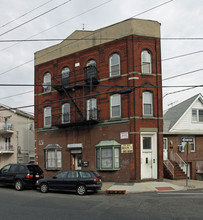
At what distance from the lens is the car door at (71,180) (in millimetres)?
15177

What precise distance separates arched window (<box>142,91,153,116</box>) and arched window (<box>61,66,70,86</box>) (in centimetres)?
688

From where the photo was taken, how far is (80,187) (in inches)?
591

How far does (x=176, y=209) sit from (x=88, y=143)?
1185 cm

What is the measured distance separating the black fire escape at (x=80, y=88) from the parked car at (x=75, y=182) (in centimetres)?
598

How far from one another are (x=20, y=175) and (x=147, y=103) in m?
9.79

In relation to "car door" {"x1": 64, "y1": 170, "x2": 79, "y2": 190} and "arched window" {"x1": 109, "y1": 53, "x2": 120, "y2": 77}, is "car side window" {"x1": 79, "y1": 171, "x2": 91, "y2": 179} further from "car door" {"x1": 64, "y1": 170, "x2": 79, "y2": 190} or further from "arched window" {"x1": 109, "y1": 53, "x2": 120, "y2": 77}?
"arched window" {"x1": 109, "y1": 53, "x2": 120, "y2": 77}

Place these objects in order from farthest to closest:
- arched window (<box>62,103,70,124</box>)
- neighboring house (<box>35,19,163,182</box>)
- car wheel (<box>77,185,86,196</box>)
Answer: arched window (<box>62,103,70,124</box>), neighboring house (<box>35,19,163,182</box>), car wheel (<box>77,185,86,196</box>)

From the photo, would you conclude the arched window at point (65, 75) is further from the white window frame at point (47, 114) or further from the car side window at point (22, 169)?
the car side window at point (22, 169)

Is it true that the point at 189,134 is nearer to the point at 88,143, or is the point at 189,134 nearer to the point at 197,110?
the point at 197,110

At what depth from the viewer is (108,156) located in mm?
20500

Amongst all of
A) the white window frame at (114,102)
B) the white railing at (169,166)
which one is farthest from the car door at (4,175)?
the white railing at (169,166)

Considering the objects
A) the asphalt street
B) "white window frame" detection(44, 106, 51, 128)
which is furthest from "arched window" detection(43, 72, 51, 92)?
the asphalt street

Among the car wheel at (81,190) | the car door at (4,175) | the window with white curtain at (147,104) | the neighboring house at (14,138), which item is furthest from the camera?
the neighboring house at (14,138)

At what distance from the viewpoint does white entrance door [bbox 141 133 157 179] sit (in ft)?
63.7
